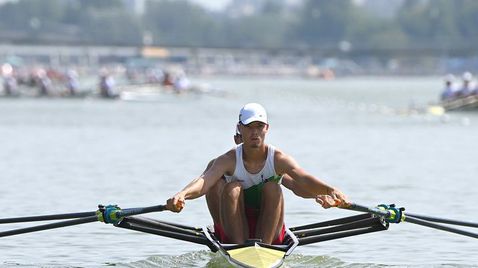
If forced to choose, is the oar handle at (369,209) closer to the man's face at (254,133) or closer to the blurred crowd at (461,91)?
the man's face at (254,133)

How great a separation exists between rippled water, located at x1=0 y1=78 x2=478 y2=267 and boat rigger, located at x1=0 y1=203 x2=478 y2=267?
52 centimetres

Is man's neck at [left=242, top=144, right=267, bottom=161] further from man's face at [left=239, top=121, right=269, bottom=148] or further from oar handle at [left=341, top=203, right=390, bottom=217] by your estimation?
oar handle at [left=341, top=203, right=390, bottom=217]

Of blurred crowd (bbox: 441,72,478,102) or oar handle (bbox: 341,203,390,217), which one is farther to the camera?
blurred crowd (bbox: 441,72,478,102)

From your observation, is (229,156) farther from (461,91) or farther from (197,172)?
(461,91)

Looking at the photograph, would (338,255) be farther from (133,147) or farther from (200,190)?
(133,147)

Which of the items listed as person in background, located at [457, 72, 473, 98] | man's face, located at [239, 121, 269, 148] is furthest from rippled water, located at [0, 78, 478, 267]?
man's face, located at [239, 121, 269, 148]

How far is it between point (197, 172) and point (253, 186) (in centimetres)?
1107

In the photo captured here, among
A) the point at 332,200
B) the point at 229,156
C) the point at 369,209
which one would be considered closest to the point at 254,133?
the point at 229,156

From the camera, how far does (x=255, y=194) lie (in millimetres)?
14039

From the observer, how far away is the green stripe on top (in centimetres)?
1399

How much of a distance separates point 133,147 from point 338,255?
16.7 meters

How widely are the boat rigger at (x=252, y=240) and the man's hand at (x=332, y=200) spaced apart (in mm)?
111

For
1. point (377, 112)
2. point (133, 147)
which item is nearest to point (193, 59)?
point (377, 112)

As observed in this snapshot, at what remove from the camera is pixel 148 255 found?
1540 centimetres
